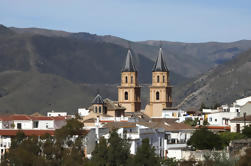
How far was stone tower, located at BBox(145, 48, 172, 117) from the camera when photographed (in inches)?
6112

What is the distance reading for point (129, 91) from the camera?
157 m

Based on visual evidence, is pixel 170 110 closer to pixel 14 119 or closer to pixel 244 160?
pixel 14 119

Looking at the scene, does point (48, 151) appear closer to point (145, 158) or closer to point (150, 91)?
point (145, 158)

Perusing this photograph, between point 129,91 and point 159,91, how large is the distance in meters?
5.57

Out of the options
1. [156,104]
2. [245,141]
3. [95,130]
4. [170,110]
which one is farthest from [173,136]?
[156,104]

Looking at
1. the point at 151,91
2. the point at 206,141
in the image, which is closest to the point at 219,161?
the point at 206,141

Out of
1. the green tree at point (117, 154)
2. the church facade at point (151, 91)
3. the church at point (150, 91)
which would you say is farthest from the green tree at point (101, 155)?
the church facade at point (151, 91)

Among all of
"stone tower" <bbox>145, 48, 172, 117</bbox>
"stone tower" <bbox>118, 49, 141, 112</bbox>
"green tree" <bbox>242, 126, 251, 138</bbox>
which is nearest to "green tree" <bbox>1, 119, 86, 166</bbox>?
"green tree" <bbox>242, 126, 251, 138</bbox>

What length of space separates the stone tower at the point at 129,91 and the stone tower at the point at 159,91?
2.56 metres

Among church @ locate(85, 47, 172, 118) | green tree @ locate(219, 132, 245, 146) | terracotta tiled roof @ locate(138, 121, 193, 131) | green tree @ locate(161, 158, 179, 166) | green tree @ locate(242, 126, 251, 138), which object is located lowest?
green tree @ locate(161, 158, 179, 166)

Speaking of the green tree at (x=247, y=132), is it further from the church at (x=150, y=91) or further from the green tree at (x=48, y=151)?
the church at (x=150, y=91)

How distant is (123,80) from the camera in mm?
159125

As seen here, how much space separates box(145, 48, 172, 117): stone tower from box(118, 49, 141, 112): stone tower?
2.56 metres

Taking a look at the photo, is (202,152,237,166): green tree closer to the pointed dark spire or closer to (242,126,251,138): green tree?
(242,126,251,138): green tree
